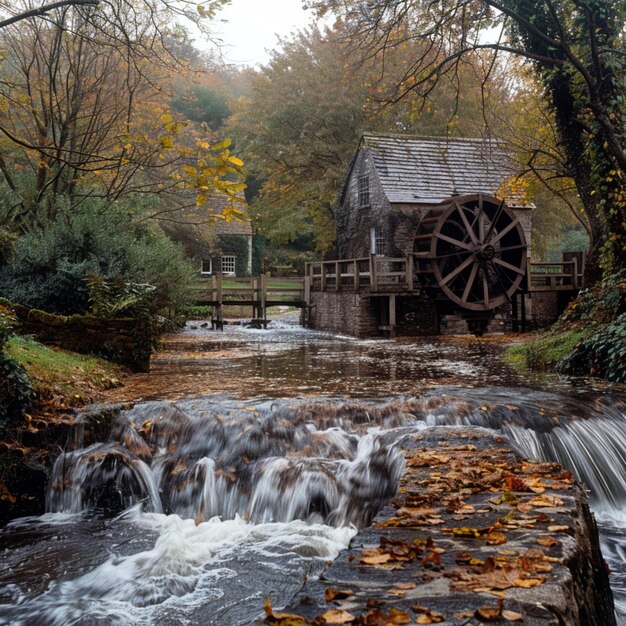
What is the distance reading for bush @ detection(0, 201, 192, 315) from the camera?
10938 mm

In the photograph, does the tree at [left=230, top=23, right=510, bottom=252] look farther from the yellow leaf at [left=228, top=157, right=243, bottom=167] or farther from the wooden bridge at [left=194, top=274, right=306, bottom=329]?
the yellow leaf at [left=228, top=157, right=243, bottom=167]

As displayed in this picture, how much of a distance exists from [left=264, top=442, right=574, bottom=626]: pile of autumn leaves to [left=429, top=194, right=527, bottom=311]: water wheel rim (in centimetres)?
1561

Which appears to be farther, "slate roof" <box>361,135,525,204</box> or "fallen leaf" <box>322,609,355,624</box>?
"slate roof" <box>361,135,525,204</box>

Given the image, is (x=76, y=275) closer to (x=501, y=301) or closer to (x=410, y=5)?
(x=410, y=5)

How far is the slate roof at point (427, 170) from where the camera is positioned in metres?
22.8

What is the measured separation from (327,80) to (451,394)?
2534 cm

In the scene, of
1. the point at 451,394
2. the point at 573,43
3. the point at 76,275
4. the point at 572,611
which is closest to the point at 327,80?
the point at 573,43

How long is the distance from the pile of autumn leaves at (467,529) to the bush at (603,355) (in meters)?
4.57

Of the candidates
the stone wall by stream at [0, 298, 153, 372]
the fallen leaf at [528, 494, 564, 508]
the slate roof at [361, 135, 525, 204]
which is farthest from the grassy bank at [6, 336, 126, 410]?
the slate roof at [361, 135, 525, 204]

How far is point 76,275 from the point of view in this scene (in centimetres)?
1089

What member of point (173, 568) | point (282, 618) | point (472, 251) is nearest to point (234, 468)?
point (173, 568)

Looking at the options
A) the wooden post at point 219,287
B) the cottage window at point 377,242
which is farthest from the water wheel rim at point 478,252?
the wooden post at point 219,287

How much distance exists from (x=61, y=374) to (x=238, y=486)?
311cm

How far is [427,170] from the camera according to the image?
77.1ft
